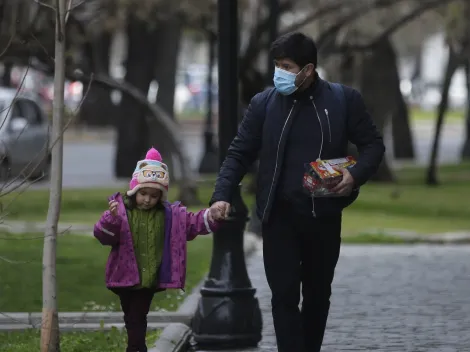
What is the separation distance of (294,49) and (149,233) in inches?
45.1

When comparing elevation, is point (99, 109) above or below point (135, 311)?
above

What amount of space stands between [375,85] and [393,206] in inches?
263

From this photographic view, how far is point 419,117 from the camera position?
74.4 metres

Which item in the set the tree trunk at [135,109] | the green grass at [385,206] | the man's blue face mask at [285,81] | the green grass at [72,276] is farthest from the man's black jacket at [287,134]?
the tree trunk at [135,109]

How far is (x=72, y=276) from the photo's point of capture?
13.0m

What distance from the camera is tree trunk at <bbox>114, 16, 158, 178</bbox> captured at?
30531 mm

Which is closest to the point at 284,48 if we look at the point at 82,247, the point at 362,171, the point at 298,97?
the point at 298,97

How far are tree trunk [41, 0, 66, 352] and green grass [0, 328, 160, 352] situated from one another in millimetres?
689

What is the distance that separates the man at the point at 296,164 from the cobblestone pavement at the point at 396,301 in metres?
1.84

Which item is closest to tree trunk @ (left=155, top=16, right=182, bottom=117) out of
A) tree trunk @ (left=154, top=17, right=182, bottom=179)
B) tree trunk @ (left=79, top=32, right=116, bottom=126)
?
tree trunk @ (left=154, top=17, right=182, bottom=179)

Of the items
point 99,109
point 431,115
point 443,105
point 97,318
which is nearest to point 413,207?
point 443,105

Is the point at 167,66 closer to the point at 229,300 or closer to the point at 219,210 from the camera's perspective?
the point at 229,300

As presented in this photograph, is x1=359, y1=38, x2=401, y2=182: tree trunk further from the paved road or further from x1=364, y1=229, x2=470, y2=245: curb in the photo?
x1=364, y1=229, x2=470, y2=245: curb

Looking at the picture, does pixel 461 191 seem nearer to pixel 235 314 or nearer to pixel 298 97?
pixel 235 314
